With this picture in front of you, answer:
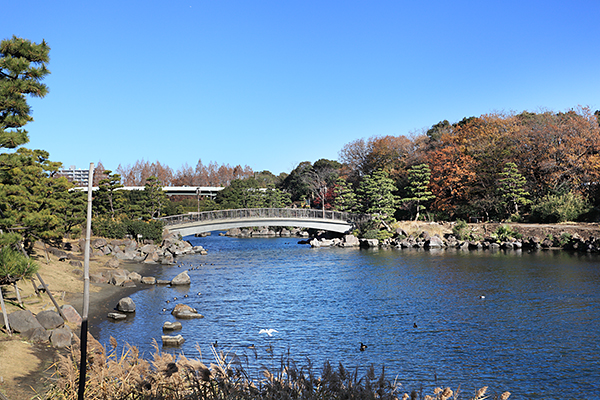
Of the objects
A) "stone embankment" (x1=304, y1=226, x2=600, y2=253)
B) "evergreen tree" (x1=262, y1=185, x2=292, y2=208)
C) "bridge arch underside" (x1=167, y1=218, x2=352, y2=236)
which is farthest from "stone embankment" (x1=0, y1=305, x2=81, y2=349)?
"evergreen tree" (x1=262, y1=185, x2=292, y2=208)

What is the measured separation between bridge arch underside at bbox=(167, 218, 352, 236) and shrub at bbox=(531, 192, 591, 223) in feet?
63.7

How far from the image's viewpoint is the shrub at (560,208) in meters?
40.0

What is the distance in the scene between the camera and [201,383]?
237 inches

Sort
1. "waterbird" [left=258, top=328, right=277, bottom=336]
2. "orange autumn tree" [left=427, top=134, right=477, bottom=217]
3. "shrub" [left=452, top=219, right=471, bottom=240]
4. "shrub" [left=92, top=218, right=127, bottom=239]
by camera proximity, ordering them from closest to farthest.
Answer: "waterbird" [left=258, top=328, right=277, bottom=336] < "shrub" [left=92, top=218, right=127, bottom=239] < "shrub" [left=452, top=219, right=471, bottom=240] < "orange autumn tree" [left=427, top=134, right=477, bottom=217]

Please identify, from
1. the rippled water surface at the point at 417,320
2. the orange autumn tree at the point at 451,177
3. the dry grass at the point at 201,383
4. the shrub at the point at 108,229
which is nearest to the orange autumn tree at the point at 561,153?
the orange autumn tree at the point at 451,177

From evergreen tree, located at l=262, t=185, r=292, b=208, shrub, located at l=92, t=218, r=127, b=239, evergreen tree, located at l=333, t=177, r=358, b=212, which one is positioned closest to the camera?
shrub, located at l=92, t=218, r=127, b=239

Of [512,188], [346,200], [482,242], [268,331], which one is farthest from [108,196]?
[512,188]

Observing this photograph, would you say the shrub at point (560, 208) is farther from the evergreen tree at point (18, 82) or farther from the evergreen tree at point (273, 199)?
the evergreen tree at point (18, 82)

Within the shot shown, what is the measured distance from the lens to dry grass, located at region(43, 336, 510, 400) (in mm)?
5227

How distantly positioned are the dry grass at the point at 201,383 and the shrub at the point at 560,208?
41.3 meters

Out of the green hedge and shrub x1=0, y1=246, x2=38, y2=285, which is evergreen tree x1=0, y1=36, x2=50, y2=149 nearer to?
shrub x1=0, y1=246, x2=38, y2=285

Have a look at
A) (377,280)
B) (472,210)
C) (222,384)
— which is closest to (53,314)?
(222,384)

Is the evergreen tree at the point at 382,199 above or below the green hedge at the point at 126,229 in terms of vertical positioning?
above

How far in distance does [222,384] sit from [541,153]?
155 feet
